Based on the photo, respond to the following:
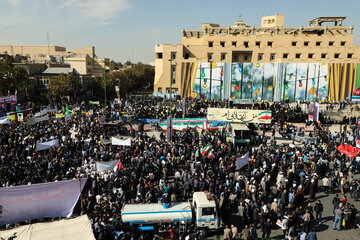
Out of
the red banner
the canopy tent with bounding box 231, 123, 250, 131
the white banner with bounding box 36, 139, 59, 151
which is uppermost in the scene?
the canopy tent with bounding box 231, 123, 250, 131

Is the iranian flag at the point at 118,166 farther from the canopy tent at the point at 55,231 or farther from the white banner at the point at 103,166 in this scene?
the canopy tent at the point at 55,231

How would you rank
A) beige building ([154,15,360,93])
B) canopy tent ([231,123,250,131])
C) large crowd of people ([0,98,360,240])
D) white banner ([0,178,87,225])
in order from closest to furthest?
white banner ([0,178,87,225]), large crowd of people ([0,98,360,240]), canopy tent ([231,123,250,131]), beige building ([154,15,360,93])

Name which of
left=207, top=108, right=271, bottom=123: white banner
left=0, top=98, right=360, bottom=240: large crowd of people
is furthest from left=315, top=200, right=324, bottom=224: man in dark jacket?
left=207, top=108, right=271, bottom=123: white banner

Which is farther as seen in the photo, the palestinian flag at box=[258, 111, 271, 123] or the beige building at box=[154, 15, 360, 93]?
the beige building at box=[154, 15, 360, 93]

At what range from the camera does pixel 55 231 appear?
9.28 metres

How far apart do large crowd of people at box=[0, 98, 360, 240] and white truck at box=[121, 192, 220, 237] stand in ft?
1.44

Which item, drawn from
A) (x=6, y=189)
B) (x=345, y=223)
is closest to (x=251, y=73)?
(x=345, y=223)

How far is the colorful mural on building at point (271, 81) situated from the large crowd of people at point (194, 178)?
93.6ft

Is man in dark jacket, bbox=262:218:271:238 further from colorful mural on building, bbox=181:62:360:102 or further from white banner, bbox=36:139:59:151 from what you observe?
colorful mural on building, bbox=181:62:360:102

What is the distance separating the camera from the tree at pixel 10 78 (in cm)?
4750

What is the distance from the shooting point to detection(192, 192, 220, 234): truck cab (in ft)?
39.3

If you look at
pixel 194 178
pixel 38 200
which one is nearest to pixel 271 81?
pixel 194 178

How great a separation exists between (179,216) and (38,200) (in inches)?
218

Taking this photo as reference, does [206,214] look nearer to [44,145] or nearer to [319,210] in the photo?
[319,210]
